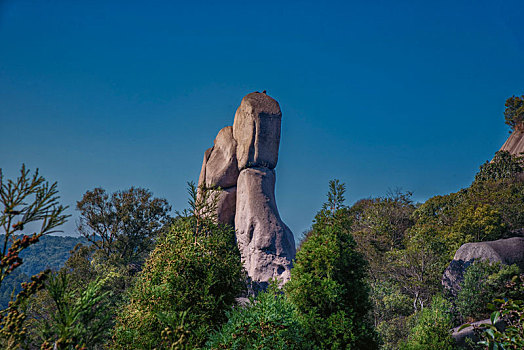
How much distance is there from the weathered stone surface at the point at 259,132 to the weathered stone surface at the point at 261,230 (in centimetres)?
49

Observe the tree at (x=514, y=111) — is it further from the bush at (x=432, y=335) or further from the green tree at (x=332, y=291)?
the green tree at (x=332, y=291)

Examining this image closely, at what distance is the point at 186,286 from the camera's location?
509 cm

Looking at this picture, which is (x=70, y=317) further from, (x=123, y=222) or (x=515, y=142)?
(x=515, y=142)

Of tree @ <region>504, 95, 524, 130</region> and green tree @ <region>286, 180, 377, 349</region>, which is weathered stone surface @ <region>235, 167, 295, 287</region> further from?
tree @ <region>504, 95, 524, 130</region>

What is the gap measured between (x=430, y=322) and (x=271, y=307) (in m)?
6.09

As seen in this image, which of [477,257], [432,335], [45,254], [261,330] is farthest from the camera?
[45,254]

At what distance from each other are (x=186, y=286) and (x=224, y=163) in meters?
16.6

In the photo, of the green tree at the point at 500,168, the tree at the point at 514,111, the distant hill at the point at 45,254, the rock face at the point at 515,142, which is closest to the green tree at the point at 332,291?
the green tree at the point at 500,168

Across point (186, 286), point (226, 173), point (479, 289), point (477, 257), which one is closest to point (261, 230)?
point (226, 173)

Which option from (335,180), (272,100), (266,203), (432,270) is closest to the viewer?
(335,180)

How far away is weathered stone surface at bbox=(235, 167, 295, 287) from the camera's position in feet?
60.6

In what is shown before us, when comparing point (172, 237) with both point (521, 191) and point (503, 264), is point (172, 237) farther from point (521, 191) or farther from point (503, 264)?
point (521, 191)

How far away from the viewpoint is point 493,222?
66.9 ft

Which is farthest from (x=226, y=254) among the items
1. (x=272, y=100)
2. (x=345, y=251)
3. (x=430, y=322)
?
(x=272, y=100)
